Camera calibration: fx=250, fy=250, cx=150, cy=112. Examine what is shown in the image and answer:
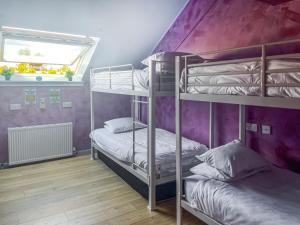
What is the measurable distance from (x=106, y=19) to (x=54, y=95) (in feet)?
5.32

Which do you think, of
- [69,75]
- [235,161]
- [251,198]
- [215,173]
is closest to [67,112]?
[69,75]

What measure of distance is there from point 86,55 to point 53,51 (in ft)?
1.75

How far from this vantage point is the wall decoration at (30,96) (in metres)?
4.00

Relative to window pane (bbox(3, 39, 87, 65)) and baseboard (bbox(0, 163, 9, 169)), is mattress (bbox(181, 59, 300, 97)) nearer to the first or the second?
window pane (bbox(3, 39, 87, 65))

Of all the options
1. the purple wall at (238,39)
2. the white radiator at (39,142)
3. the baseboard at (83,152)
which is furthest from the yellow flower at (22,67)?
the purple wall at (238,39)

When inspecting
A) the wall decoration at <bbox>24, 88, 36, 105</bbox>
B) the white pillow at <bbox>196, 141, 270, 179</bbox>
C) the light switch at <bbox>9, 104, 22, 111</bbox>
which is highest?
the wall decoration at <bbox>24, 88, 36, 105</bbox>

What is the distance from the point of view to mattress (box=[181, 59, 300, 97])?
143 centimetres

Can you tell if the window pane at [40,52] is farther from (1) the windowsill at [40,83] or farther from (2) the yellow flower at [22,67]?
(1) the windowsill at [40,83]

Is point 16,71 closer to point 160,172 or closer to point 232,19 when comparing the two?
point 160,172

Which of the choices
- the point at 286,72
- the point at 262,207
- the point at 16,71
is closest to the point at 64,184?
the point at 16,71

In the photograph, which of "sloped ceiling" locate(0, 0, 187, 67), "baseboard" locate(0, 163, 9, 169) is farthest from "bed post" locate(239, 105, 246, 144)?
"baseboard" locate(0, 163, 9, 169)

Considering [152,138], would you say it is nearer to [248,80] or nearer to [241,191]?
[241,191]

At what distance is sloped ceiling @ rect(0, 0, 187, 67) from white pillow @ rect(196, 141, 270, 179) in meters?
2.25

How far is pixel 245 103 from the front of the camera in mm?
1697
